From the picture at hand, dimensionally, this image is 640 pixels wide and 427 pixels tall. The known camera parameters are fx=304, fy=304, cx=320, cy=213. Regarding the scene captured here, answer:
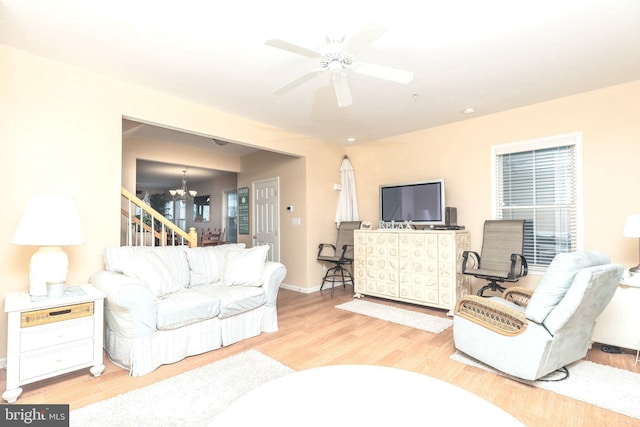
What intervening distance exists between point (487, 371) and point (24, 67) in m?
4.56

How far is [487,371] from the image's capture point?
2.36m

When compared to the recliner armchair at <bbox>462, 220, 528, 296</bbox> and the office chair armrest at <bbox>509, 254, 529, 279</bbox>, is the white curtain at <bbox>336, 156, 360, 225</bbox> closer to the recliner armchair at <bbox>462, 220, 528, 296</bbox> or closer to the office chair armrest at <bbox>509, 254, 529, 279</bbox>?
the recliner armchair at <bbox>462, 220, 528, 296</bbox>

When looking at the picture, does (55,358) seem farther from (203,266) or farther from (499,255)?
(499,255)

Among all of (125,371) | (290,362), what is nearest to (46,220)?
(125,371)

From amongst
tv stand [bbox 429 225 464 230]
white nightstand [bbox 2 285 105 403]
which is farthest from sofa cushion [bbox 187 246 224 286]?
tv stand [bbox 429 225 464 230]

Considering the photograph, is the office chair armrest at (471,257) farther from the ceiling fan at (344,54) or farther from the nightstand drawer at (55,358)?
the nightstand drawer at (55,358)

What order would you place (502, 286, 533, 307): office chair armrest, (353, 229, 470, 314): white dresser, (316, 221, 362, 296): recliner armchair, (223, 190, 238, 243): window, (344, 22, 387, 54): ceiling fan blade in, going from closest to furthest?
(344, 22, 387, 54): ceiling fan blade, (502, 286, 533, 307): office chair armrest, (353, 229, 470, 314): white dresser, (316, 221, 362, 296): recliner armchair, (223, 190, 238, 243): window

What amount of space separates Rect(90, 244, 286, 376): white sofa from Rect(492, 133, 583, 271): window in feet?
10.4

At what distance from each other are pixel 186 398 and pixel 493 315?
229 centimetres

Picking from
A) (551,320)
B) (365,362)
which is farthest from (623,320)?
(365,362)

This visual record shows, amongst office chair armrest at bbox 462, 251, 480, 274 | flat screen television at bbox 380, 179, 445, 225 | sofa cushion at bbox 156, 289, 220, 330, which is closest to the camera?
sofa cushion at bbox 156, 289, 220, 330

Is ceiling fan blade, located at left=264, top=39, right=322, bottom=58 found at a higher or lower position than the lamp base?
higher

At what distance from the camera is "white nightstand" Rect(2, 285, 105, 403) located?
6.66 ft

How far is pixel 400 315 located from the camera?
12.5ft
